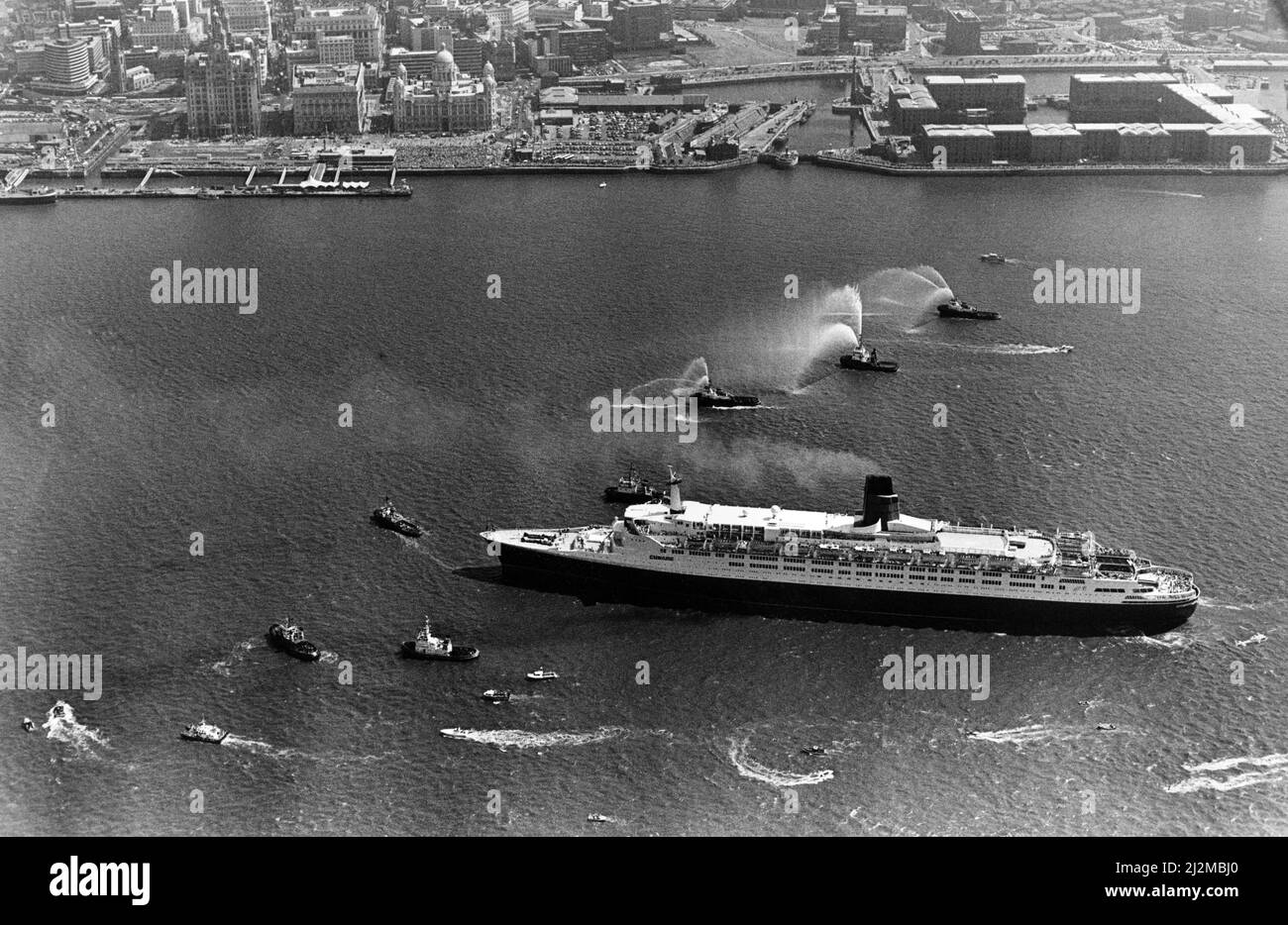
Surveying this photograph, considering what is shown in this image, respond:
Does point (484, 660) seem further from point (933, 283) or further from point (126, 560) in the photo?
point (933, 283)

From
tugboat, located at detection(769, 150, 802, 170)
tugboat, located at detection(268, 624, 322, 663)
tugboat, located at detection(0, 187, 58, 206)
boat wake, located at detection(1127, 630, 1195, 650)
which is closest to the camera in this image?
tugboat, located at detection(268, 624, 322, 663)

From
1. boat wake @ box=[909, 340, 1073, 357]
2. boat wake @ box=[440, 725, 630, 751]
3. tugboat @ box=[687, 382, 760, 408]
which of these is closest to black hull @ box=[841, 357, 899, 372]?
boat wake @ box=[909, 340, 1073, 357]

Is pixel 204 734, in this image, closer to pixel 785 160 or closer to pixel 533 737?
pixel 533 737

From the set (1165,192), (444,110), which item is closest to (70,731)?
(1165,192)

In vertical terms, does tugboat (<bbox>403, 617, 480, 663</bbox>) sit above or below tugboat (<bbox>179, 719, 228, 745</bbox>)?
above

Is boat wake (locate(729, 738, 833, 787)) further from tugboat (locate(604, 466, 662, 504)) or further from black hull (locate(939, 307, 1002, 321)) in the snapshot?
black hull (locate(939, 307, 1002, 321))
